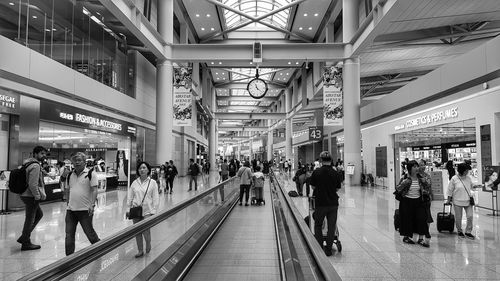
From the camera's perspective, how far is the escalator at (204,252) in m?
2.64

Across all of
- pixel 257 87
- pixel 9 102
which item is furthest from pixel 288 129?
pixel 9 102

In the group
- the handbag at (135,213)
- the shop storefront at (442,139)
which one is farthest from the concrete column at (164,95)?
the handbag at (135,213)

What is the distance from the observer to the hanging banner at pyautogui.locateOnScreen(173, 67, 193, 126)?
1981 cm

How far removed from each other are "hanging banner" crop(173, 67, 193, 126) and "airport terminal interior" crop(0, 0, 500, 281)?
8cm

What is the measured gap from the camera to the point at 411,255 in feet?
19.2

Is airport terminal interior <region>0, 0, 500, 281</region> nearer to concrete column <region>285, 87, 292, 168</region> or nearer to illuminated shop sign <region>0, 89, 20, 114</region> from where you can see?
illuminated shop sign <region>0, 89, 20, 114</region>

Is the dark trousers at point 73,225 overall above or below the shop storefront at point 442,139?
below

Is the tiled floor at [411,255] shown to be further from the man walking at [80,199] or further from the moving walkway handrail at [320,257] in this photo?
the man walking at [80,199]

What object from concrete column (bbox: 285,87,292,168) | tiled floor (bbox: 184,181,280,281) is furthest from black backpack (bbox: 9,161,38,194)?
concrete column (bbox: 285,87,292,168)

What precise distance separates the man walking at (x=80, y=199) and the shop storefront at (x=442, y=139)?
8.16 metres

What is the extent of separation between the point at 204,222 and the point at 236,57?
49.6 ft

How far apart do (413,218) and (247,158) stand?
30.4 feet

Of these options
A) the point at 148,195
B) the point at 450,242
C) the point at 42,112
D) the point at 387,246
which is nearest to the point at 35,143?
the point at 42,112

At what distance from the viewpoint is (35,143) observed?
38.2 feet
